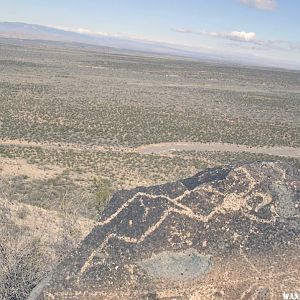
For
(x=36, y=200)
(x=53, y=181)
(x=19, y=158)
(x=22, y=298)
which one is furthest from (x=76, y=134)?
(x=22, y=298)

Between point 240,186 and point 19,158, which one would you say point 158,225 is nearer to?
point 240,186

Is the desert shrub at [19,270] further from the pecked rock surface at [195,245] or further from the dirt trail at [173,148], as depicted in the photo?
the dirt trail at [173,148]

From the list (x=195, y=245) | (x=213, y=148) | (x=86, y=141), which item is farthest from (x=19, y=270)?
(x=213, y=148)

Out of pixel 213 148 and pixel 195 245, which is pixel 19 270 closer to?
pixel 195 245

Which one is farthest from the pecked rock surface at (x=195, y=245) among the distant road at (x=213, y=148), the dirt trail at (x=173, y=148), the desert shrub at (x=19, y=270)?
the distant road at (x=213, y=148)

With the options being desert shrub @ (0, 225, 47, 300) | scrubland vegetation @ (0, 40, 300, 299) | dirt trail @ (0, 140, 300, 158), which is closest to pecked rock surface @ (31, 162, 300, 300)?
desert shrub @ (0, 225, 47, 300)

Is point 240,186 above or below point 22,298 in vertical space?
above
